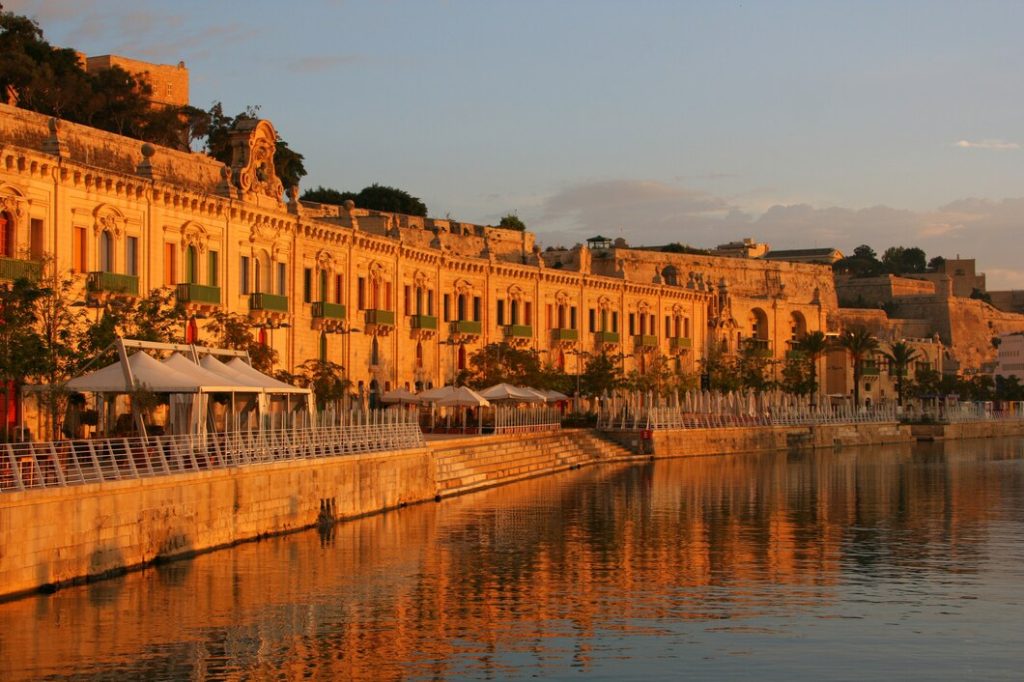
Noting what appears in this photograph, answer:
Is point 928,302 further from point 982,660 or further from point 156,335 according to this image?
point 982,660

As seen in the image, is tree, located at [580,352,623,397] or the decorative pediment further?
tree, located at [580,352,623,397]

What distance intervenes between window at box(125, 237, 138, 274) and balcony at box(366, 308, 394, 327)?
17.4m

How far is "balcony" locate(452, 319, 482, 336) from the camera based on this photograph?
70.2m

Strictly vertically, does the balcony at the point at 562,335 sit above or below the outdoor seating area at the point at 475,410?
above

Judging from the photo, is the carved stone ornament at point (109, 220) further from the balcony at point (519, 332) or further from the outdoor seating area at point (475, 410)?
the balcony at point (519, 332)

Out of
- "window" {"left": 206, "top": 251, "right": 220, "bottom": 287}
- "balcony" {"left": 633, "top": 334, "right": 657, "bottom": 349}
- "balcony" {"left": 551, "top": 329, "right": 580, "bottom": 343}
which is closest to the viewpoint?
"window" {"left": 206, "top": 251, "right": 220, "bottom": 287}

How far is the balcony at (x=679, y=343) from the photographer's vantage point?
9344 centimetres

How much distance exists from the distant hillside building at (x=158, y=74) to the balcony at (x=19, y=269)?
130ft

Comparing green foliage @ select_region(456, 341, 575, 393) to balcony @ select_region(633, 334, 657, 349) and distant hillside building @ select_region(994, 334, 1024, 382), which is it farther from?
distant hillside building @ select_region(994, 334, 1024, 382)

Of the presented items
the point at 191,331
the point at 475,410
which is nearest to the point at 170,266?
the point at 191,331

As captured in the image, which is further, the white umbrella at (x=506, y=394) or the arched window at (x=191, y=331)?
the white umbrella at (x=506, y=394)

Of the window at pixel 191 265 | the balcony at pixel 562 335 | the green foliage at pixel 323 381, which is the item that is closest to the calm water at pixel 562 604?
the window at pixel 191 265

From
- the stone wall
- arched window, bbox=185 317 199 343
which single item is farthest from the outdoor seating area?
the stone wall

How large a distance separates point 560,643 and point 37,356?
1690 centimetres
